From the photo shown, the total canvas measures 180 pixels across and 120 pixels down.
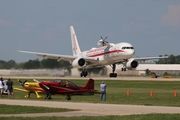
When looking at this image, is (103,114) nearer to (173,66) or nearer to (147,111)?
(147,111)

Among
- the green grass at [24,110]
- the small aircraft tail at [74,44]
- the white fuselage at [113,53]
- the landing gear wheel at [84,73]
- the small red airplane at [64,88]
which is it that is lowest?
the green grass at [24,110]

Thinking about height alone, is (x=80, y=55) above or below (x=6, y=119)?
above

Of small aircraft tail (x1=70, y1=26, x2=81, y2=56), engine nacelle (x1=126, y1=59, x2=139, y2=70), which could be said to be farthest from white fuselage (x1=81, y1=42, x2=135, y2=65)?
small aircraft tail (x1=70, y1=26, x2=81, y2=56)

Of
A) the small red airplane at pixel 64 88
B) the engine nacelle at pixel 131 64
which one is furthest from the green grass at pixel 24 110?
the engine nacelle at pixel 131 64

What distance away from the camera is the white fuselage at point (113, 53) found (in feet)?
285

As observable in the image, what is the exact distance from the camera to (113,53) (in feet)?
292

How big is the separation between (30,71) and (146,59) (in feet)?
75.4

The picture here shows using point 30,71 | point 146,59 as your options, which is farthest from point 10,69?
point 146,59

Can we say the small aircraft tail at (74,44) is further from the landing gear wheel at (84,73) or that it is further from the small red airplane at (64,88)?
the small red airplane at (64,88)

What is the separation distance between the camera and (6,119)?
23.8 metres

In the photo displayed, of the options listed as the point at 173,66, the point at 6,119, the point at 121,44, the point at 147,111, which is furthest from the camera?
the point at 173,66

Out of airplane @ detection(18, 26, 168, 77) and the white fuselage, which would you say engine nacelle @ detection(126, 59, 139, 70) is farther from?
the white fuselage

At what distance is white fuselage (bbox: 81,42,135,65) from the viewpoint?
86938mm

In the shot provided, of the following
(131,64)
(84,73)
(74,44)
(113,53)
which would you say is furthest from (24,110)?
(74,44)
